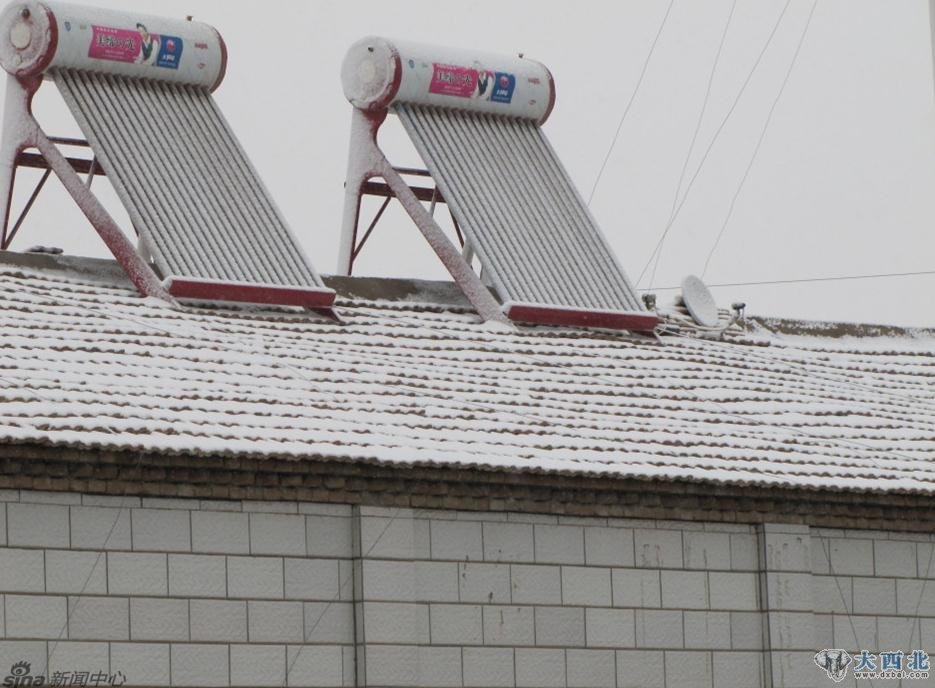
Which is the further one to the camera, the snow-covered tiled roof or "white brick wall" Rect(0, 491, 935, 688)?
the snow-covered tiled roof

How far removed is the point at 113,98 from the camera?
19.5 metres

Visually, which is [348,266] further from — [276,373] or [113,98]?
[276,373]

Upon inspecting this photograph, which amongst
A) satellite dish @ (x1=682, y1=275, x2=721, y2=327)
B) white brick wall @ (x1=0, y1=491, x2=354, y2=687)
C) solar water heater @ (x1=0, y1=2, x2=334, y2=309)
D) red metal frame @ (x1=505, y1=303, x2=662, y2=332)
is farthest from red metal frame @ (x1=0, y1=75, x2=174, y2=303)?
satellite dish @ (x1=682, y1=275, x2=721, y2=327)

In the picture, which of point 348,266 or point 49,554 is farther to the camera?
point 348,266

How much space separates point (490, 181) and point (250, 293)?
3.80m

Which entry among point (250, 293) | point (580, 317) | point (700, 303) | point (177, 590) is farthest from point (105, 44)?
point (177, 590)

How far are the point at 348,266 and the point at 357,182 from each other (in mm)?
856

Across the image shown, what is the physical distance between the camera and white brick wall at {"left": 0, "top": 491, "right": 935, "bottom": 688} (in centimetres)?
1349

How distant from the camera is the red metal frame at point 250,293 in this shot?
17.8 meters

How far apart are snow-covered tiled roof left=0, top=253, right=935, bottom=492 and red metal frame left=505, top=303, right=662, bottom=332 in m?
0.14

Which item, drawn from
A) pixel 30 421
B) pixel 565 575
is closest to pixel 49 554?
pixel 30 421

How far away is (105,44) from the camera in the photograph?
1944 centimetres

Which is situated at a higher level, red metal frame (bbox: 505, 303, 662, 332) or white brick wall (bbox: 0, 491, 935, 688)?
red metal frame (bbox: 505, 303, 662, 332)

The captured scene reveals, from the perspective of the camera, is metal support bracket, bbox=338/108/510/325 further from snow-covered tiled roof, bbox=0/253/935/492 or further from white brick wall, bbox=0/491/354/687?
white brick wall, bbox=0/491/354/687
